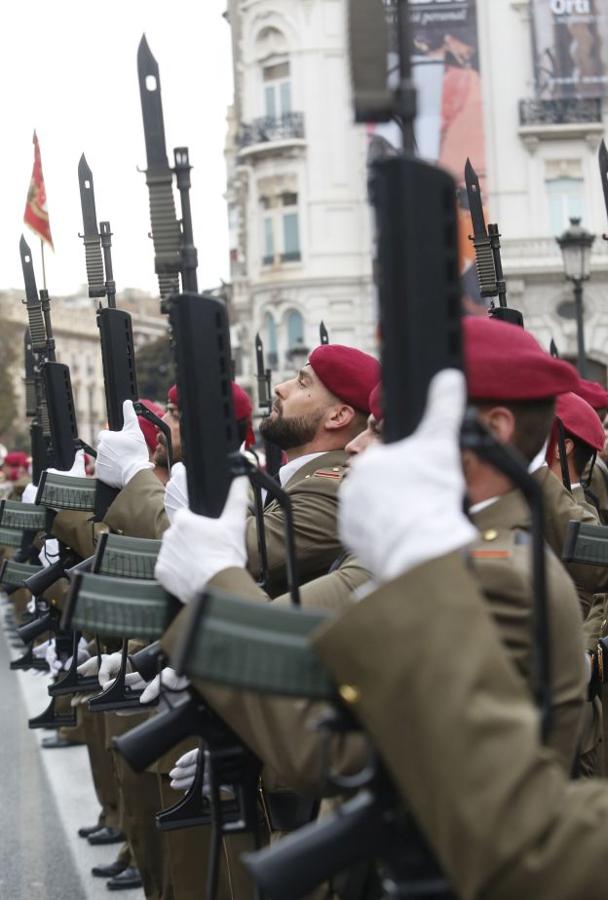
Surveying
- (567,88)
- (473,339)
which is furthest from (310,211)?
(473,339)

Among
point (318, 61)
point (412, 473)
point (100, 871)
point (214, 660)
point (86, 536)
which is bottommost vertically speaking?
point (100, 871)

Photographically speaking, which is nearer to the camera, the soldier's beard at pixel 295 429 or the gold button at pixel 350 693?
the gold button at pixel 350 693

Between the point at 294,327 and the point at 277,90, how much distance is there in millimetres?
6433

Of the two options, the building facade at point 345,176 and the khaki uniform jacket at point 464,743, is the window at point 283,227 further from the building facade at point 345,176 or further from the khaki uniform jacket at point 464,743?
the khaki uniform jacket at point 464,743

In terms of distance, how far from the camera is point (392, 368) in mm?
2699

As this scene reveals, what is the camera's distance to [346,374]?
5.89m

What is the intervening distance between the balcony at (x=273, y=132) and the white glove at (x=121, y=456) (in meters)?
42.7

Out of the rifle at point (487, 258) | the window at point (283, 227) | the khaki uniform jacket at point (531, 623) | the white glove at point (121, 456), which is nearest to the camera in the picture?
the khaki uniform jacket at point (531, 623)

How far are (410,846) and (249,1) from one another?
1921 inches

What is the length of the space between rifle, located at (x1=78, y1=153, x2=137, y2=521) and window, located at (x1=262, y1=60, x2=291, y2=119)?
138 feet

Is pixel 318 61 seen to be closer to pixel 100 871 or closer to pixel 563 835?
pixel 100 871

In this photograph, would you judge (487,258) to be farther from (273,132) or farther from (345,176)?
(273,132)

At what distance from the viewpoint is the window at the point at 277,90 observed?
4856 centimetres

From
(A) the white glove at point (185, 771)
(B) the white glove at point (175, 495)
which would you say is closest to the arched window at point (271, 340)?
(B) the white glove at point (175, 495)
